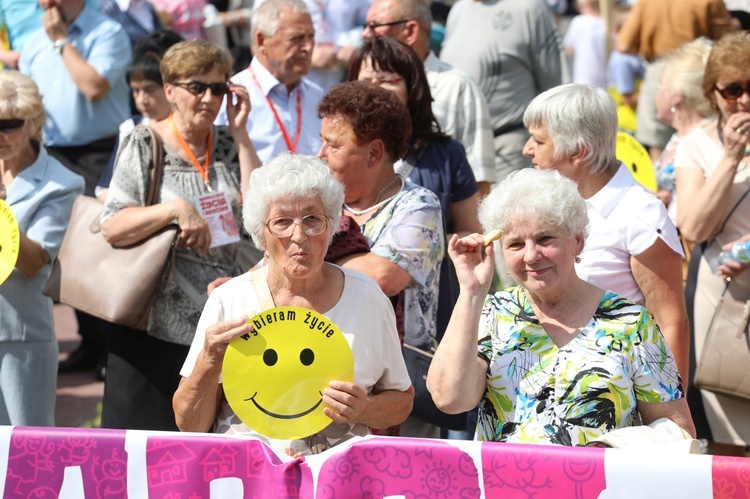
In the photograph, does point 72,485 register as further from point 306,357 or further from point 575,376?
point 575,376

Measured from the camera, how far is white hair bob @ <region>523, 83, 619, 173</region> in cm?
413

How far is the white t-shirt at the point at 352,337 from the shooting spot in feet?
11.3

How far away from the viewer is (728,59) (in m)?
5.01

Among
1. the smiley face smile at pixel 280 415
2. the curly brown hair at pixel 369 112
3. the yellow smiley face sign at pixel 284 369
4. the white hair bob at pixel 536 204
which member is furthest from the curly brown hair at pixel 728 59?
the smiley face smile at pixel 280 415

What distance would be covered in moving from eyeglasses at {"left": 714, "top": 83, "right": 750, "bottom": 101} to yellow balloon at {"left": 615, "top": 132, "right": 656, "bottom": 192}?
0.69 meters

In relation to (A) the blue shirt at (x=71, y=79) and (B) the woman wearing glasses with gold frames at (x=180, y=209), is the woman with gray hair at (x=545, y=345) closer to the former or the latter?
(B) the woman wearing glasses with gold frames at (x=180, y=209)

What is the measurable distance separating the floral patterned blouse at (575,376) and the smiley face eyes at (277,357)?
514mm

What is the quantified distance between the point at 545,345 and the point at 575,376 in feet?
0.44

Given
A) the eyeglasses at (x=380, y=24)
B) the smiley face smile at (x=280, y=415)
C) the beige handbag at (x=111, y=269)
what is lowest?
the beige handbag at (x=111, y=269)

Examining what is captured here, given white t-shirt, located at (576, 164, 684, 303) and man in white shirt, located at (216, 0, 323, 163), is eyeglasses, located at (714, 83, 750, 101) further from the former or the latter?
man in white shirt, located at (216, 0, 323, 163)

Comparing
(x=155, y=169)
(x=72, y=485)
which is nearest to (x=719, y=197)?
(x=155, y=169)

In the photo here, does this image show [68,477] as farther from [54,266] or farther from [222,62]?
[222,62]

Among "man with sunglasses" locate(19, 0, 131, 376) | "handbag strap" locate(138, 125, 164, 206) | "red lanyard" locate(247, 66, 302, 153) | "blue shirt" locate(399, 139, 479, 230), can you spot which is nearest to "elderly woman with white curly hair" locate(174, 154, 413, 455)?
"handbag strap" locate(138, 125, 164, 206)

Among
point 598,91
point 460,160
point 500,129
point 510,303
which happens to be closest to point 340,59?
point 500,129
